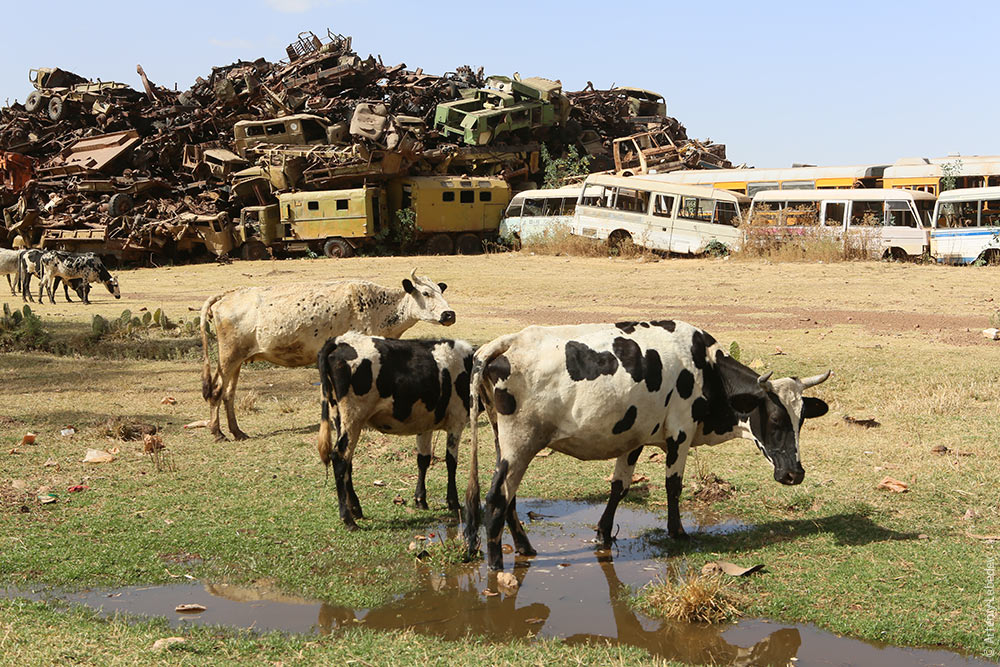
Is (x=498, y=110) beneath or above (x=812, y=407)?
above

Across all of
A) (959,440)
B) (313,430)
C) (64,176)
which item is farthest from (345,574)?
(64,176)

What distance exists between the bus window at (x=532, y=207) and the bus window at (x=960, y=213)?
13523 mm

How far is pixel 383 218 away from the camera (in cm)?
3716

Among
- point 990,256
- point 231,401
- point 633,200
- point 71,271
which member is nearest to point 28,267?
point 71,271

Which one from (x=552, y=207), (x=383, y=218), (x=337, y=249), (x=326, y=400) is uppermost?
(x=552, y=207)

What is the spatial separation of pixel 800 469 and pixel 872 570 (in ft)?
3.93

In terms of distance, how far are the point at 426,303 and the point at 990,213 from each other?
22371 mm

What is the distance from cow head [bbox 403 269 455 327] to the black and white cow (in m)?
3.18

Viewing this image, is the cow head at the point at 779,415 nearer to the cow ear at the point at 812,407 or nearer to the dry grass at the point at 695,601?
the cow ear at the point at 812,407

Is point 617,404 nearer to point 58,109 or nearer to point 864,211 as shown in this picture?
point 864,211

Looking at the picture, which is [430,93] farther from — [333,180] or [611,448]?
[611,448]

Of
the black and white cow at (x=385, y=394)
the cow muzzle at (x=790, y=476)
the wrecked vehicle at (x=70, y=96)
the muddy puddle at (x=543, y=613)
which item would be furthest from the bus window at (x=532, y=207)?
the muddy puddle at (x=543, y=613)

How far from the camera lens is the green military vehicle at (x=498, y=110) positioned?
40.3 m

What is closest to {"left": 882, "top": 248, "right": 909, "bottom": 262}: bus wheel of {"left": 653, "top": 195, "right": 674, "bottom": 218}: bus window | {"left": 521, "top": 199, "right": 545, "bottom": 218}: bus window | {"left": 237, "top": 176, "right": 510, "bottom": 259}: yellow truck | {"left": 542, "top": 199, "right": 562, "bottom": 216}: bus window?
{"left": 653, "top": 195, "right": 674, "bottom": 218}: bus window
